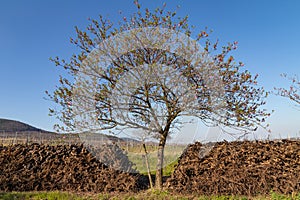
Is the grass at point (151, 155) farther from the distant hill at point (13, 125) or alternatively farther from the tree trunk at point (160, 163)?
the distant hill at point (13, 125)

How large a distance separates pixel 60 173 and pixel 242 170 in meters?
4.10

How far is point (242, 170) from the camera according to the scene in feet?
17.4

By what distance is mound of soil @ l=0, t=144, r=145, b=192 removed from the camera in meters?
5.66

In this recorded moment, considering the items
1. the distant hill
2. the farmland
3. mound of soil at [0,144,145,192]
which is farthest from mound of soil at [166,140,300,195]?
the distant hill

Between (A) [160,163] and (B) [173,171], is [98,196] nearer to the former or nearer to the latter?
(A) [160,163]

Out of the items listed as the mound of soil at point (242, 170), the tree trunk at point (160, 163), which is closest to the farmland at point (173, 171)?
the mound of soil at point (242, 170)

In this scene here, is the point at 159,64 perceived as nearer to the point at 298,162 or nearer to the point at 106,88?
the point at 106,88

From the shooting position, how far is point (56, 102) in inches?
230

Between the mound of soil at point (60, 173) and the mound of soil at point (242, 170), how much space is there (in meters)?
1.23

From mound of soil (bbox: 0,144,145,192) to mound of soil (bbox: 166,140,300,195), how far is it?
123cm

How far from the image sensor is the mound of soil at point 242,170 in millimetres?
5184

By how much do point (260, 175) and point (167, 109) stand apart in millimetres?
2403

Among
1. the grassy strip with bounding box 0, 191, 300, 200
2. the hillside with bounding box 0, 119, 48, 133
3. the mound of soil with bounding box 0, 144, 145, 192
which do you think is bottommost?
the grassy strip with bounding box 0, 191, 300, 200

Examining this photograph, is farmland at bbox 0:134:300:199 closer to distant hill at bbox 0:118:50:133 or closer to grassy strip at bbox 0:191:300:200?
grassy strip at bbox 0:191:300:200
